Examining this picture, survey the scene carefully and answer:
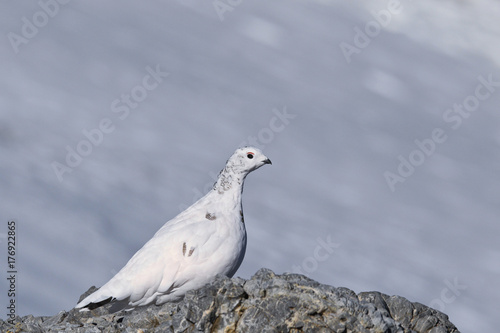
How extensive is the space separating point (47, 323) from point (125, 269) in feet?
5.03

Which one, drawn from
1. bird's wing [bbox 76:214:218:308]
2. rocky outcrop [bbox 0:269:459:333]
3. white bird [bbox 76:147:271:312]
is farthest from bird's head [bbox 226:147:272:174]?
rocky outcrop [bbox 0:269:459:333]

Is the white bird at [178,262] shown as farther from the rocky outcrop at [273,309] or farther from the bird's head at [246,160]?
the rocky outcrop at [273,309]

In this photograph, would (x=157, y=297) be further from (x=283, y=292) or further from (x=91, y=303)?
(x=283, y=292)

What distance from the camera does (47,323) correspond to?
12836 mm

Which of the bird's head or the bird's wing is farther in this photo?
the bird's head

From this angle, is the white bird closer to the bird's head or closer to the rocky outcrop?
the bird's head

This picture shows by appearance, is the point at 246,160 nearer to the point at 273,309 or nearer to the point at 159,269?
the point at 159,269

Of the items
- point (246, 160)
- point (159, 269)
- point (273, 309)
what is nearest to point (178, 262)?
point (159, 269)

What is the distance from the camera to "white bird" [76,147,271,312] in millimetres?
13148

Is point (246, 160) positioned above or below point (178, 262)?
above

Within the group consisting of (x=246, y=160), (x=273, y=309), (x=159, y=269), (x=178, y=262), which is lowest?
(x=159, y=269)

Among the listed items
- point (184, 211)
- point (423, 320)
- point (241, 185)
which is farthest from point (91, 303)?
point (423, 320)

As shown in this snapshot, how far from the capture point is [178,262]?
43.4 feet

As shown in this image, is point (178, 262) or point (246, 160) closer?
point (178, 262)
